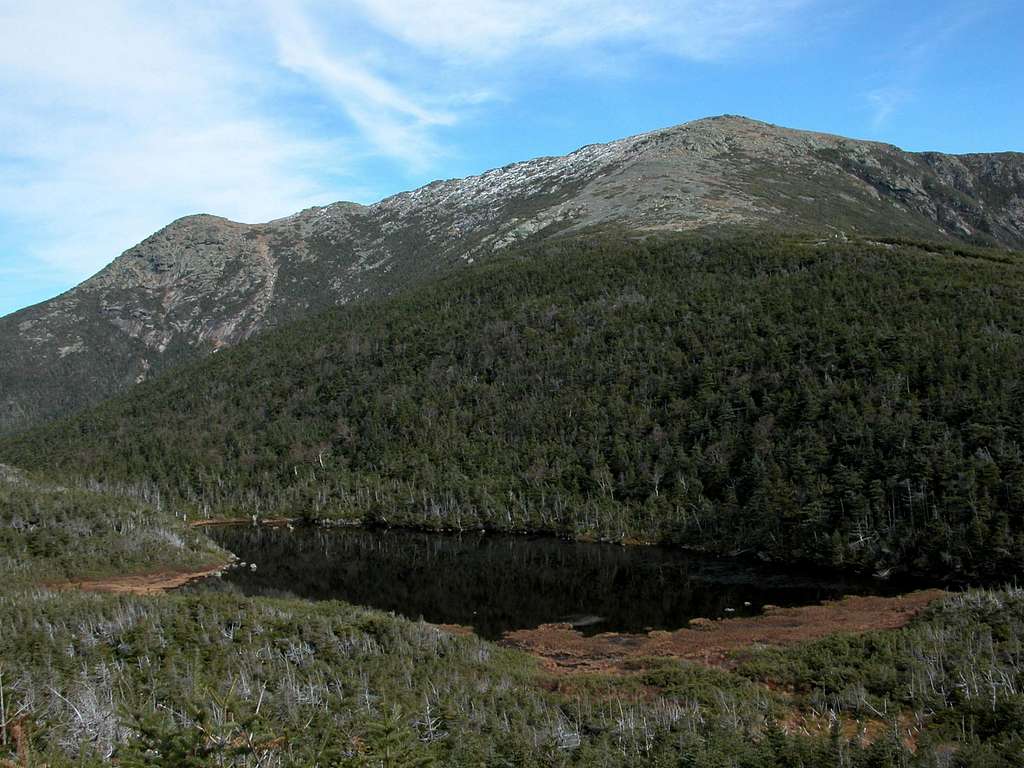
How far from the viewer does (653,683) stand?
1751 inches

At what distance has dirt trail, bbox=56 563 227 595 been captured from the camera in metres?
77.0

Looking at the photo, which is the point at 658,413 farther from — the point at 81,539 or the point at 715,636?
the point at 81,539

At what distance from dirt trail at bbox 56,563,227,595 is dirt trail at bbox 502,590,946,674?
39.5 metres

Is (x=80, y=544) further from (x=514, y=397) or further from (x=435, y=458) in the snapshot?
(x=514, y=397)

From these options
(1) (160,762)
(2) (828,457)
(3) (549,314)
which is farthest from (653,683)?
(3) (549,314)

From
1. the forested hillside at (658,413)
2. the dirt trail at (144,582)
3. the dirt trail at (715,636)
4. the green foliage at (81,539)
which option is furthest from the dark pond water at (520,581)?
the forested hillside at (658,413)

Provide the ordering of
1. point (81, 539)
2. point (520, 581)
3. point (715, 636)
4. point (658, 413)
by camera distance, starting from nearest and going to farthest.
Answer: point (715, 636) → point (520, 581) → point (81, 539) → point (658, 413)

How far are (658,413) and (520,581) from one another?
50642 millimetres

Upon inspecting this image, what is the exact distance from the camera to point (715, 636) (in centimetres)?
5853

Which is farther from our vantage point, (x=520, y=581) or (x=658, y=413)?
(x=658, y=413)

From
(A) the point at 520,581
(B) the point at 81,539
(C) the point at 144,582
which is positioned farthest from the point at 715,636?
(B) the point at 81,539

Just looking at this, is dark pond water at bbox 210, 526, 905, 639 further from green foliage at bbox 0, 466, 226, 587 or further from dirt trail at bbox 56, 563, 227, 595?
green foliage at bbox 0, 466, 226, 587

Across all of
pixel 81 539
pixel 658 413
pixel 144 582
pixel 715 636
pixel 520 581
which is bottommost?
pixel 520 581

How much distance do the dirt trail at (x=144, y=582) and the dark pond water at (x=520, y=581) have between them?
15.0 ft
